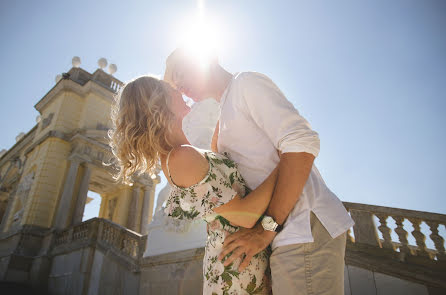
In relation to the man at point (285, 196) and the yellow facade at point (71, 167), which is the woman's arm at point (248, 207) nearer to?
the man at point (285, 196)

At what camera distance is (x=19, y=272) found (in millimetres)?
10914

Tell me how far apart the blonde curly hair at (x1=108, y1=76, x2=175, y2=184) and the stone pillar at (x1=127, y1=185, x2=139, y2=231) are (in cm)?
1459

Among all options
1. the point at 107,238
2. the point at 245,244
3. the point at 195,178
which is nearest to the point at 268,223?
the point at 245,244

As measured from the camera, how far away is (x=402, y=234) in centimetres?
453

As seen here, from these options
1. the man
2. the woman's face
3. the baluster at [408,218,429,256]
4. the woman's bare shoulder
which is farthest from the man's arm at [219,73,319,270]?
the baluster at [408,218,429,256]

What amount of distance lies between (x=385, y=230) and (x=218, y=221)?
14.2ft

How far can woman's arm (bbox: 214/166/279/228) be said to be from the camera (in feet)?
3.60

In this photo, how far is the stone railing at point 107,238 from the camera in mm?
8039

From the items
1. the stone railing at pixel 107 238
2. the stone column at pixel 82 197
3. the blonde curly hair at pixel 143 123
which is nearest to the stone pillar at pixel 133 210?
the stone column at pixel 82 197

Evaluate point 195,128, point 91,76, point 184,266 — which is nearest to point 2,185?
point 91,76

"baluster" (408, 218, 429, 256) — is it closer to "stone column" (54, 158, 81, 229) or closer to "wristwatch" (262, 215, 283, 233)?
"wristwatch" (262, 215, 283, 233)

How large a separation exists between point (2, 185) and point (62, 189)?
27.3 ft

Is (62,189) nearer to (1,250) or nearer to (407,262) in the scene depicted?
(1,250)

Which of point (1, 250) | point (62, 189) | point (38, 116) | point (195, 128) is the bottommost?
point (195, 128)
